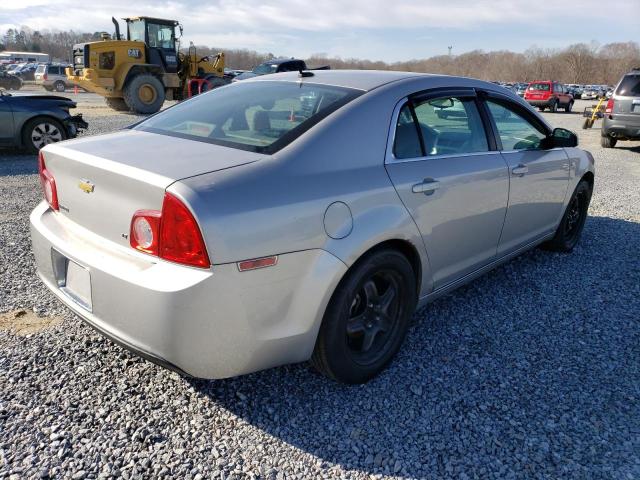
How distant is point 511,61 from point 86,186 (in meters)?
109

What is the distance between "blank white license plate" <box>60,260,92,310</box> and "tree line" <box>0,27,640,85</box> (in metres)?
68.6

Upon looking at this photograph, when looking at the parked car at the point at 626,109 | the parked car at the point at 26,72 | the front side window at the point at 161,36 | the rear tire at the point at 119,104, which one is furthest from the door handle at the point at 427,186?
the parked car at the point at 26,72

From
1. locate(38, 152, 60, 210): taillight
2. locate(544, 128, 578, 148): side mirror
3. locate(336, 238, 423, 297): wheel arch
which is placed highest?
locate(544, 128, 578, 148): side mirror

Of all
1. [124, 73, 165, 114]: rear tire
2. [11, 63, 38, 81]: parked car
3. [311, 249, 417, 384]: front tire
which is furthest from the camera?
[11, 63, 38, 81]: parked car

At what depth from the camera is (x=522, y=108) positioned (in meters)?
3.90

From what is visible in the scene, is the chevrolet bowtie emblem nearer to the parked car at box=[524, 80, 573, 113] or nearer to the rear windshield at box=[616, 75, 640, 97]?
the rear windshield at box=[616, 75, 640, 97]

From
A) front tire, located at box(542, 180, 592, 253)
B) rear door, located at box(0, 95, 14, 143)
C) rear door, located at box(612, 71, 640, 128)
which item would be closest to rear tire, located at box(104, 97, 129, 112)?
rear door, located at box(0, 95, 14, 143)

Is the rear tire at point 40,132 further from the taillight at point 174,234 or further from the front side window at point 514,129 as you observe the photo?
the taillight at point 174,234

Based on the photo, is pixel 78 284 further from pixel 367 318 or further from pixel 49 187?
pixel 367 318

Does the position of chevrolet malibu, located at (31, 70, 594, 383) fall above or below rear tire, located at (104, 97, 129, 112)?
above

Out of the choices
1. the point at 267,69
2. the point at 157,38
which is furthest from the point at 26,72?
the point at 267,69

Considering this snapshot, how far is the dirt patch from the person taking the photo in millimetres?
3062

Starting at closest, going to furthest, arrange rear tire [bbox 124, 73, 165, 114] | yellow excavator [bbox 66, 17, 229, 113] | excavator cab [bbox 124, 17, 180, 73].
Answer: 1. yellow excavator [bbox 66, 17, 229, 113]
2. rear tire [bbox 124, 73, 165, 114]
3. excavator cab [bbox 124, 17, 180, 73]

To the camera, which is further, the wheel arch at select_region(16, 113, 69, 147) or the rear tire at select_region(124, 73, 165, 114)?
the rear tire at select_region(124, 73, 165, 114)
